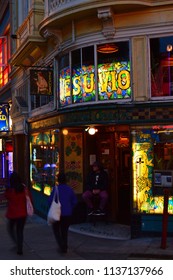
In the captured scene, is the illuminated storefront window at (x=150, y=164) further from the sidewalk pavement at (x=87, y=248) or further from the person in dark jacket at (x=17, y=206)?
the person in dark jacket at (x=17, y=206)

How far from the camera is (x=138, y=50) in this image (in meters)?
10.5

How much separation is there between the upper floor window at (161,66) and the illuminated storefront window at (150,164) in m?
0.92

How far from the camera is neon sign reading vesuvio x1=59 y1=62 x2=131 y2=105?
→ 1064 centimetres

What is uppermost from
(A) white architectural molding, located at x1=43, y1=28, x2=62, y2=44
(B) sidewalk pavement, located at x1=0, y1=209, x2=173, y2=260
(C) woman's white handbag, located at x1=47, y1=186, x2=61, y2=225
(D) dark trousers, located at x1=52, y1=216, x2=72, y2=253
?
(A) white architectural molding, located at x1=43, y1=28, x2=62, y2=44

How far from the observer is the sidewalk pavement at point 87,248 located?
859 centimetres

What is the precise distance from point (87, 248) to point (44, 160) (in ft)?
17.3

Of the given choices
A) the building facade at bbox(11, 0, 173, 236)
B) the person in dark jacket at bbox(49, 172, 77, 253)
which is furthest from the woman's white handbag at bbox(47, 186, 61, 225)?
the building facade at bbox(11, 0, 173, 236)

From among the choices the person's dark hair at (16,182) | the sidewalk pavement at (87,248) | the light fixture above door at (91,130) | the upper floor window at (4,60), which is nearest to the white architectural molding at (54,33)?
the light fixture above door at (91,130)

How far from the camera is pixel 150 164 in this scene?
33.5ft

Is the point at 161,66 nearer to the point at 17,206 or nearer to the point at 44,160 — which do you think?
the point at 17,206

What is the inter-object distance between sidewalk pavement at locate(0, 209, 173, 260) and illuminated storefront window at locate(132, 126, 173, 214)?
0.82 meters

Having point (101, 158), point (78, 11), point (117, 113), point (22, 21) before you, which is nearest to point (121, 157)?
point (101, 158)

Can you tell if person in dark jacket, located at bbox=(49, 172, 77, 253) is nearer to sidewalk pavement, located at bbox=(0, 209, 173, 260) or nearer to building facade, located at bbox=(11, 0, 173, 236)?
sidewalk pavement, located at bbox=(0, 209, 173, 260)

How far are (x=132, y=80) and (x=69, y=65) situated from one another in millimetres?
2085
